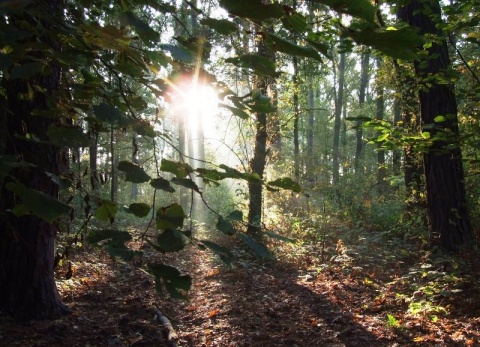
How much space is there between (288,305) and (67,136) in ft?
17.6

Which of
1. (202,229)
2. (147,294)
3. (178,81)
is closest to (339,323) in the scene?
(147,294)

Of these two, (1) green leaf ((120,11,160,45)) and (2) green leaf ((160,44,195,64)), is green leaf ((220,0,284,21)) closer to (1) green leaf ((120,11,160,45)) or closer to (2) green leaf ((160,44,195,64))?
(2) green leaf ((160,44,195,64))

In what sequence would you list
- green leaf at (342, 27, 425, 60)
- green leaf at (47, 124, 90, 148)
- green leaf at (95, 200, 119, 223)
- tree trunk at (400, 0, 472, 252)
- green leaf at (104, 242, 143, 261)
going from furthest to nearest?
1. tree trunk at (400, 0, 472, 252)
2. green leaf at (95, 200, 119, 223)
3. green leaf at (47, 124, 90, 148)
4. green leaf at (104, 242, 143, 261)
5. green leaf at (342, 27, 425, 60)

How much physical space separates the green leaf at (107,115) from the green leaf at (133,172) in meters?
0.18

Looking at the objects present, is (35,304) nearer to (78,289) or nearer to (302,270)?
(78,289)

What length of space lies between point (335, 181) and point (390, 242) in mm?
6416

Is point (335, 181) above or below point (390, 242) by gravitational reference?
above

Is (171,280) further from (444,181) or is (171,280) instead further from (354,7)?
(444,181)

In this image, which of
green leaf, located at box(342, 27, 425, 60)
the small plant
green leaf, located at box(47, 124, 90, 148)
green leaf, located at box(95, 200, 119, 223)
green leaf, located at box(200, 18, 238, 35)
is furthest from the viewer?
the small plant

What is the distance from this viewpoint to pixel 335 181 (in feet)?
48.8

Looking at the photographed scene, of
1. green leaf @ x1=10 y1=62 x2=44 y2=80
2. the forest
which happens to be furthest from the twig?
green leaf @ x1=10 y1=62 x2=44 y2=80

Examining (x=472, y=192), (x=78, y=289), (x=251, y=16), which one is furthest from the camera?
(x=472, y=192)

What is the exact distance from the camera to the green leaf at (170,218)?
49.2 inches

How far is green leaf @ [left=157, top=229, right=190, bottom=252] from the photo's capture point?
46.6 inches
